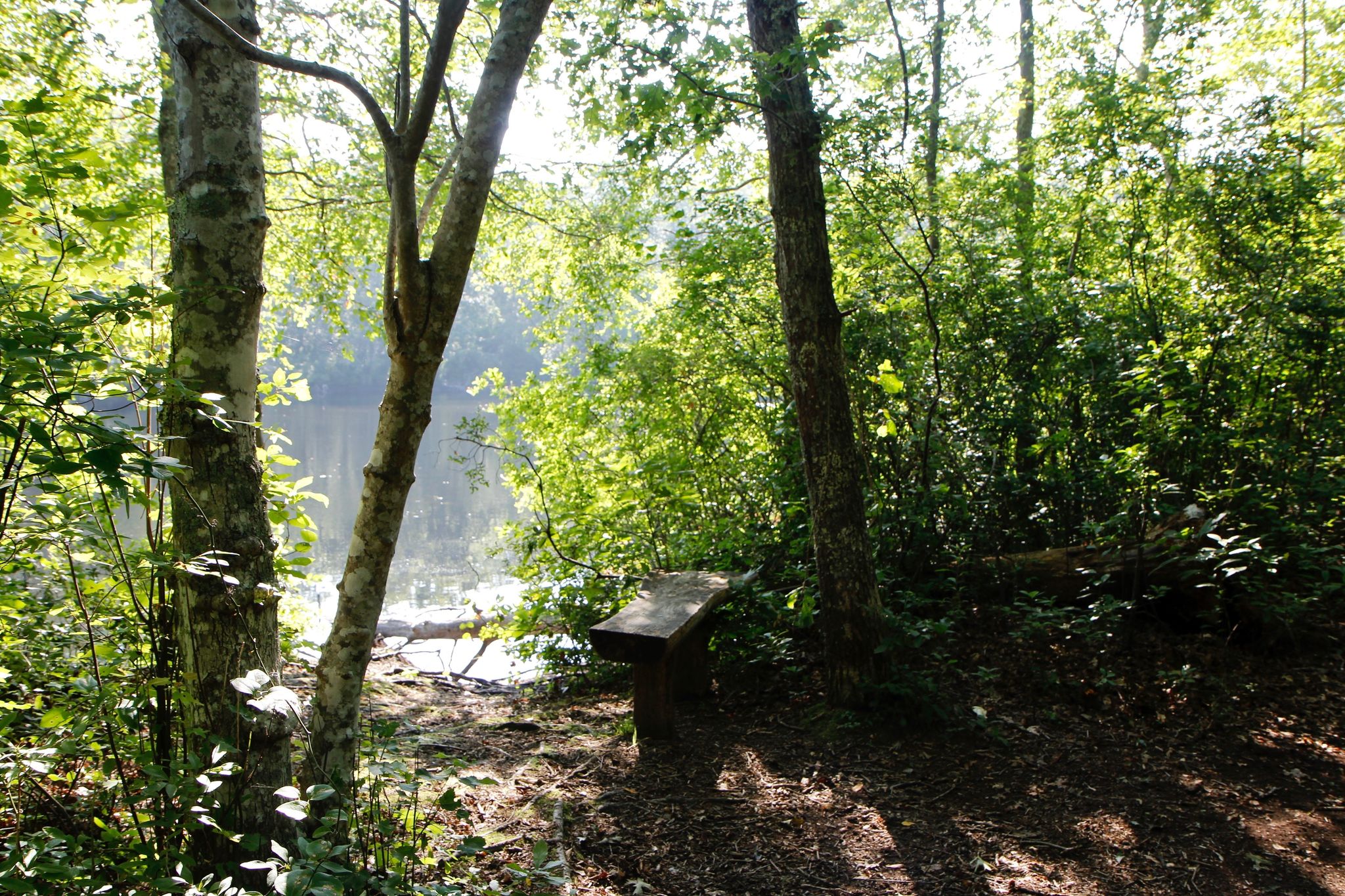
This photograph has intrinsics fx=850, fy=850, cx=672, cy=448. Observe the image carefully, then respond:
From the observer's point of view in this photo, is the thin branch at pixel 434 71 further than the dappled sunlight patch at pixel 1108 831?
No

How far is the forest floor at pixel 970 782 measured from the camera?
3.09 m

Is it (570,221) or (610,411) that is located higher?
(570,221)

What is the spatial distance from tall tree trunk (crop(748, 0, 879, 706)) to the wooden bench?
74 cm

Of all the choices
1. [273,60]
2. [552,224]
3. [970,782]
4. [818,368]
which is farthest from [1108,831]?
[552,224]

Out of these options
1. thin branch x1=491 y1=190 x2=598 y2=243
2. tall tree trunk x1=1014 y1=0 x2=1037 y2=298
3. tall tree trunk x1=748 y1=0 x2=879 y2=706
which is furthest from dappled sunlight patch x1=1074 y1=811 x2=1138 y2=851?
thin branch x1=491 y1=190 x2=598 y2=243

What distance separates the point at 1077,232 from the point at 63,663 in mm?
7024

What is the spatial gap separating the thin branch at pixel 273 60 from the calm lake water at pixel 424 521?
244 cm

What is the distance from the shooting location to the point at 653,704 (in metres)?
4.39

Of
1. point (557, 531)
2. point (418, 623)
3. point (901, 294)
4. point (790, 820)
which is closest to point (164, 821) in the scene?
point (790, 820)

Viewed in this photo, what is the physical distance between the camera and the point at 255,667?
7.53ft

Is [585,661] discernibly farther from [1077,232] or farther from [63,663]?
[1077,232]

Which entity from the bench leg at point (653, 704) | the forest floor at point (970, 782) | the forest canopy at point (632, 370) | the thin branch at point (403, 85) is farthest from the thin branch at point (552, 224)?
the thin branch at point (403, 85)

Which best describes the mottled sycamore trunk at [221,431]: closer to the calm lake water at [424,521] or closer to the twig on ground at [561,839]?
the twig on ground at [561,839]

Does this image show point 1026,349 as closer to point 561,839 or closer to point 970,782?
point 970,782
